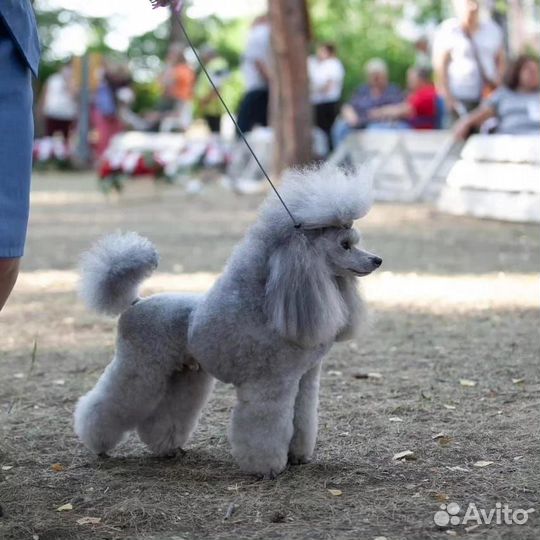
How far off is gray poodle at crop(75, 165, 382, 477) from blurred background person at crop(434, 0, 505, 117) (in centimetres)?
989

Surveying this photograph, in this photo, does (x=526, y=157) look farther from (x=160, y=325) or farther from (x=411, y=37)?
(x=411, y=37)

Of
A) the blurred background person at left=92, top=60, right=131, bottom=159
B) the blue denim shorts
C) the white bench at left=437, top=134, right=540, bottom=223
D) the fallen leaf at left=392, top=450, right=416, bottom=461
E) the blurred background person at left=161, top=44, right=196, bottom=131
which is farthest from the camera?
the blurred background person at left=92, top=60, right=131, bottom=159

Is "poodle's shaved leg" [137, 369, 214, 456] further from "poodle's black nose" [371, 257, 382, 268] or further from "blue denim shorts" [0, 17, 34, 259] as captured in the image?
"blue denim shorts" [0, 17, 34, 259]

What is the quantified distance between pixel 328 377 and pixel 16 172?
98.2 inches

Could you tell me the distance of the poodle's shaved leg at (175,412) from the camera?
420cm

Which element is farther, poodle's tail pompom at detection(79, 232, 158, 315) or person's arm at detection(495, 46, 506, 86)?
person's arm at detection(495, 46, 506, 86)

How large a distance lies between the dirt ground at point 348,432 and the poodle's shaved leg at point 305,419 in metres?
0.08

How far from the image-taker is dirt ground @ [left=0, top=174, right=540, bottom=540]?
3.49 metres

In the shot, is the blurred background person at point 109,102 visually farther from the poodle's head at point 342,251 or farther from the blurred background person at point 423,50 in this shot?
the poodle's head at point 342,251

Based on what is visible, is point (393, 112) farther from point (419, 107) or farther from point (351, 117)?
point (351, 117)

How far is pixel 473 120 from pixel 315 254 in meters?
9.51

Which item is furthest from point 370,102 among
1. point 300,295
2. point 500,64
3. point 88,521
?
point 88,521

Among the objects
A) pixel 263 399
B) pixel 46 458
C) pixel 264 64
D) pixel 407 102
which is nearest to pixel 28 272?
pixel 46 458

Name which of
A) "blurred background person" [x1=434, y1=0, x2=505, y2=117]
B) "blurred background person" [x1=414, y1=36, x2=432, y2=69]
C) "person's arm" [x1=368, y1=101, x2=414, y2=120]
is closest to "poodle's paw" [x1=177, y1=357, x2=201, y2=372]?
"blurred background person" [x1=434, y1=0, x2=505, y2=117]
